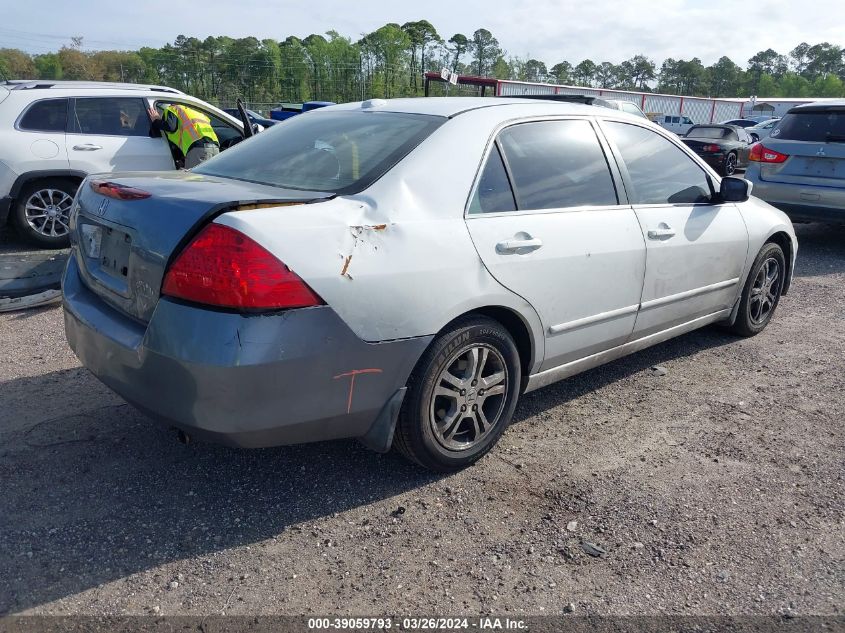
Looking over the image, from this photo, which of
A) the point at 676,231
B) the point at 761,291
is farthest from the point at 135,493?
the point at 761,291

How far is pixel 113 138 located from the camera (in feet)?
25.4

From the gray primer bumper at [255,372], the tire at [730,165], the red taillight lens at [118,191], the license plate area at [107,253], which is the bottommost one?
the tire at [730,165]

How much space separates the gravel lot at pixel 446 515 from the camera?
235cm

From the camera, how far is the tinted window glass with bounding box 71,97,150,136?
7609 millimetres

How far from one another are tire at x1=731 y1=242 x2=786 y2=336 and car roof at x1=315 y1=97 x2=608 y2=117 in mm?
1871

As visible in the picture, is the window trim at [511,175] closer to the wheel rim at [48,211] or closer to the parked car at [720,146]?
the wheel rim at [48,211]

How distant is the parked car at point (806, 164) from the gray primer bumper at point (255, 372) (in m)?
6.93

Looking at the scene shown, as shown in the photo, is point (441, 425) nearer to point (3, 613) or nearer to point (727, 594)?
point (727, 594)

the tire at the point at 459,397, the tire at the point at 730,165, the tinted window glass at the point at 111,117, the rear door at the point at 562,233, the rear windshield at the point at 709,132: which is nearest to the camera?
the tire at the point at 459,397

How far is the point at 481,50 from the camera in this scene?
66.5m

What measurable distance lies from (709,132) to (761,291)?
17.7m

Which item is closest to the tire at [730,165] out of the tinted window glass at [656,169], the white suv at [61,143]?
the white suv at [61,143]

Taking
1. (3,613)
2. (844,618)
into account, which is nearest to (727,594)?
(844,618)

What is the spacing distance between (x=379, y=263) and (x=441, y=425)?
822mm
